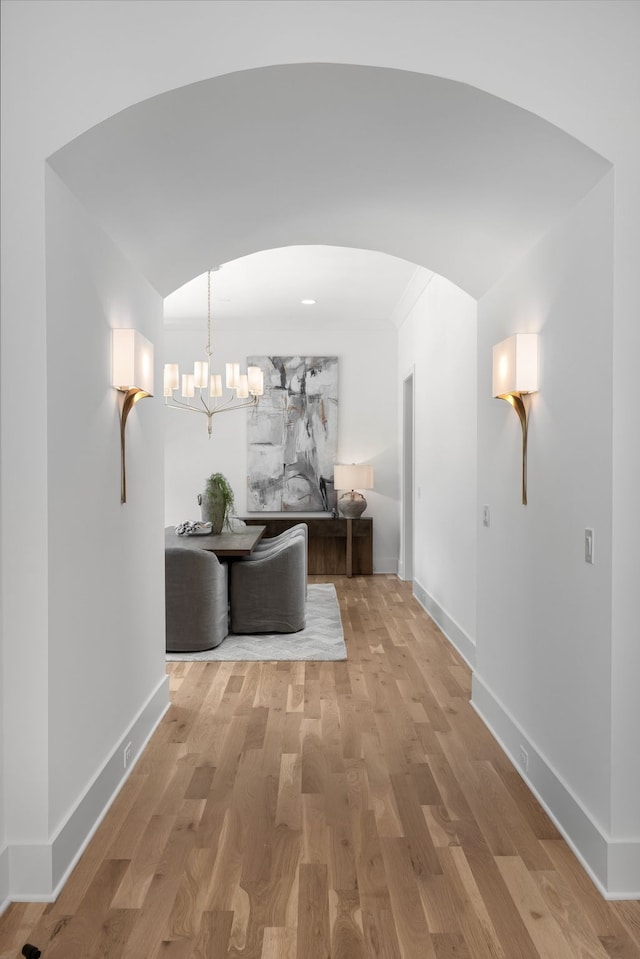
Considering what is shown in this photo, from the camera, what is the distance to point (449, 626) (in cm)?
527

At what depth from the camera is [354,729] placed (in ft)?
11.4

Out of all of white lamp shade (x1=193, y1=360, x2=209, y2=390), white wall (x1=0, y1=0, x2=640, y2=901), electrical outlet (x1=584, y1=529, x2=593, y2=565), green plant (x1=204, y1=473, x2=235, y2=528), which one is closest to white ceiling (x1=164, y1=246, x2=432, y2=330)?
white lamp shade (x1=193, y1=360, x2=209, y2=390)

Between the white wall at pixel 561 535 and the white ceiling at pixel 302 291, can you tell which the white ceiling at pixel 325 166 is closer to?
the white wall at pixel 561 535

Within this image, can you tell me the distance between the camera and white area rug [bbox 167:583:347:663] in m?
4.80

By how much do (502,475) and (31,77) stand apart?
7.86 ft

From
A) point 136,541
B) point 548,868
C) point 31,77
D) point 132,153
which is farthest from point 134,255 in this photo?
point 548,868

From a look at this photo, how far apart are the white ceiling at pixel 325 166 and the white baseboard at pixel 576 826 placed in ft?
6.55

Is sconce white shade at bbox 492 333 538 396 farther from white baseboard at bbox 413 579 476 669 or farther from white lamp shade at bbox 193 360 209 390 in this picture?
white lamp shade at bbox 193 360 209 390

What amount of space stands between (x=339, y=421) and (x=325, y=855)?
644 cm

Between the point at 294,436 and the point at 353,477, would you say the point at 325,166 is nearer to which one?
A: the point at 353,477

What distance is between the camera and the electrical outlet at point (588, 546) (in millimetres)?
2262

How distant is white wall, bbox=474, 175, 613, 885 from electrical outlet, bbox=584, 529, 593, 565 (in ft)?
0.10

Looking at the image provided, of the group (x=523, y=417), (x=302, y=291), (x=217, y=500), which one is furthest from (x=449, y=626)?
(x=302, y=291)

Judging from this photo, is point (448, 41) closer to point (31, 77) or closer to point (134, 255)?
point (31, 77)
